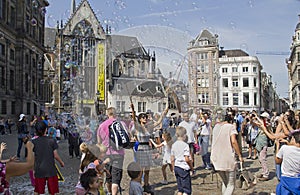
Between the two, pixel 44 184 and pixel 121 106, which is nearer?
pixel 44 184

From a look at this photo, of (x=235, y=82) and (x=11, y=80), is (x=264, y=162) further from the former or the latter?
(x=235, y=82)

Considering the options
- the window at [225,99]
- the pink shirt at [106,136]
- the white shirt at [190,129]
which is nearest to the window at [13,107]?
the window at [225,99]

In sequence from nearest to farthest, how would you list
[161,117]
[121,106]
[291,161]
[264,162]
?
[291,161], [161,117], [121,106], [264,162]

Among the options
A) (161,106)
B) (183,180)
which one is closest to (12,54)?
(161,106)

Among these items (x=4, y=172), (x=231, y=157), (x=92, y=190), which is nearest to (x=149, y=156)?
(x=231, y=157)

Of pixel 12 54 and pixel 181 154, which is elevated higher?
pixel 12 54

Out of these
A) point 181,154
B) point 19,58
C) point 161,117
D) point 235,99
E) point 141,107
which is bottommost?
point 181,154

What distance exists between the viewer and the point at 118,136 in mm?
5910

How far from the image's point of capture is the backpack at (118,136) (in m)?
5.91

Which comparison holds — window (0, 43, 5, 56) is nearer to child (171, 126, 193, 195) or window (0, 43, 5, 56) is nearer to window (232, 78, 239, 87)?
child (171, 126, 193, 195)

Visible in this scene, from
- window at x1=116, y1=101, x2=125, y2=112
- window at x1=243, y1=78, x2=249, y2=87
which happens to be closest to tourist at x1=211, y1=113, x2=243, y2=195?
window at x1=116, y1=101, x2=125, y2=112

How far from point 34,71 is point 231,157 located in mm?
45461

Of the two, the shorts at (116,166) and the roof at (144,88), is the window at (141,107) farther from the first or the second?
the shorts at (116,166)

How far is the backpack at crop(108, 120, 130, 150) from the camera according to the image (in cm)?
591
